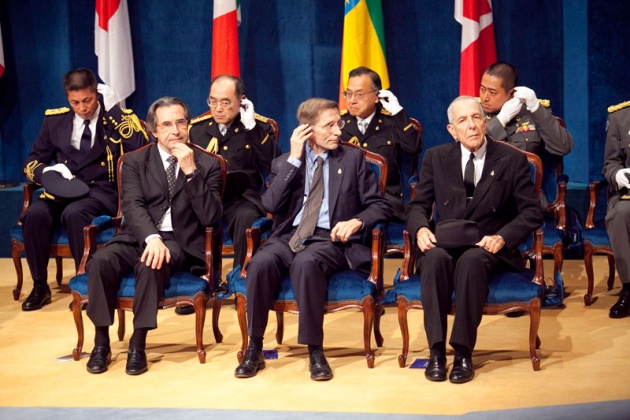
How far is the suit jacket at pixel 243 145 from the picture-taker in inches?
251

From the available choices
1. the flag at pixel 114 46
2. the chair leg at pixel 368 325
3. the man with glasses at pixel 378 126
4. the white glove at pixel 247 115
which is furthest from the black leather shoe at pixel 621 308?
the flag at pixel 114 46

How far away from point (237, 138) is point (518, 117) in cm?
170

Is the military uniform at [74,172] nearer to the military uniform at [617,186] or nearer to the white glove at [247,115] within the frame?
the white glove at [247,115]

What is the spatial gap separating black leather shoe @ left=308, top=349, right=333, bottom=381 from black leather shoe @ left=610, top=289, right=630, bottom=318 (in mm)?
1847

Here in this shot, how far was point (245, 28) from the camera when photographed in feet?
25.5

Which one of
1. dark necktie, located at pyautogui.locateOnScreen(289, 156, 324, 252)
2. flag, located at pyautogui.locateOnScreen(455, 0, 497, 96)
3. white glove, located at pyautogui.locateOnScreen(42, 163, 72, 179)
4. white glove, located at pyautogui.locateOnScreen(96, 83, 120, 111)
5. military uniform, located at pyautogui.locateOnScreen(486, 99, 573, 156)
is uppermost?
flag, located at pyautogui.locateOnScreen(455, 0, 497, 96)

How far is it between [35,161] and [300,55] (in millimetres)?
2186

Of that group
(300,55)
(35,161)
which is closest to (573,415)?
(35,161)

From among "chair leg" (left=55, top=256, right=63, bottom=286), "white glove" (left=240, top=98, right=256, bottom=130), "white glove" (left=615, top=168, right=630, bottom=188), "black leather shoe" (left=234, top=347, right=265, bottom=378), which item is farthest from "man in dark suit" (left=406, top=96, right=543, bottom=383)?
"chair leg" (left=55, top=256, right=63, bottom=286)

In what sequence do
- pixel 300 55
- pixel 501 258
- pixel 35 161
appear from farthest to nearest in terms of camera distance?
1. pixel 300 55
2. pixel 35 161
3. pixel 501 258

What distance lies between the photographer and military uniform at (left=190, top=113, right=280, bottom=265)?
6191 millimetres

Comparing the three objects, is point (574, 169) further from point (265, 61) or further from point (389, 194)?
point (265, 61)

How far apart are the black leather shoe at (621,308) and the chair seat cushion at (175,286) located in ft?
7.46

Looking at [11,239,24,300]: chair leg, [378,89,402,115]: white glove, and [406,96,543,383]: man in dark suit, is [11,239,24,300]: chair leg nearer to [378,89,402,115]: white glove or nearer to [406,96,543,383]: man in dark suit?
[378,89,402,115]: white glove
